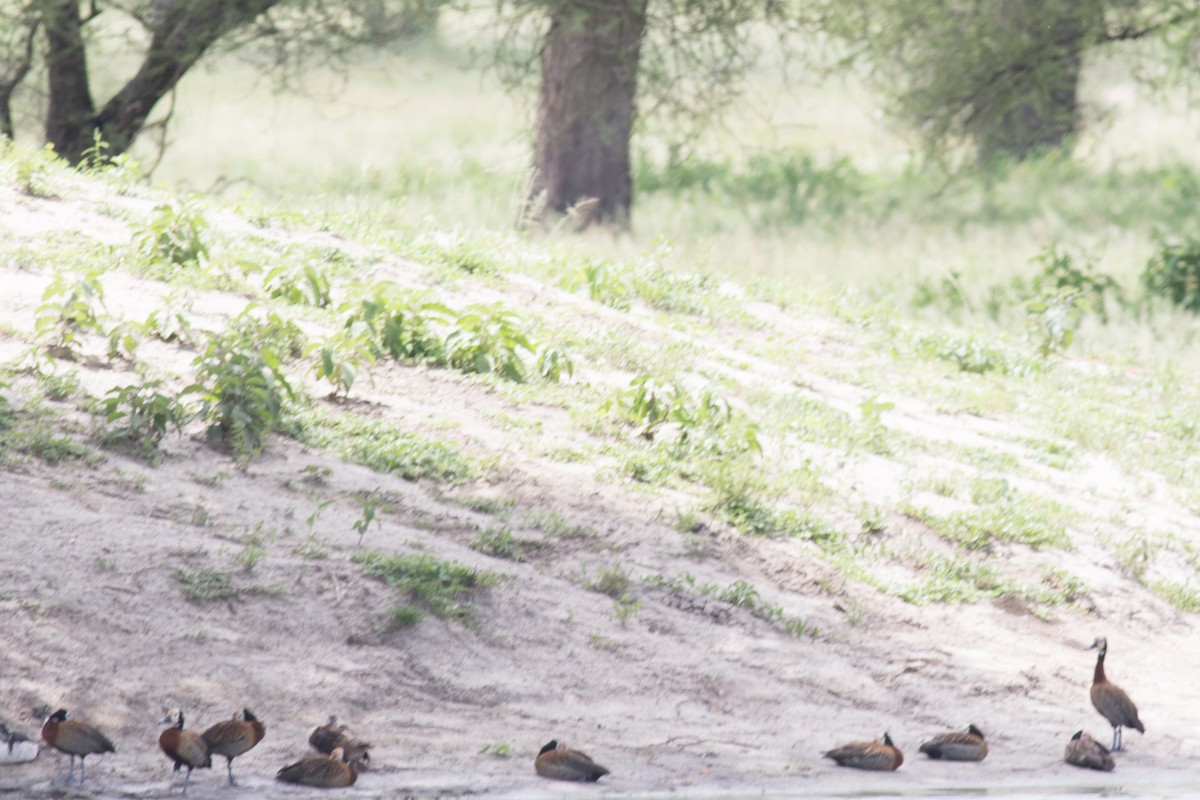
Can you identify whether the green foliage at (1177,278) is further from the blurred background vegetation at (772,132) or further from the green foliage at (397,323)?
the green foliage at (397,323)

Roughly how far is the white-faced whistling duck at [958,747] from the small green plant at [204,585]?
2568 millimetres

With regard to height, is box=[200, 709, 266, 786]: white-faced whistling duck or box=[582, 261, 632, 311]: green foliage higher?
box=[582, 261, 632, 311]: green foliage

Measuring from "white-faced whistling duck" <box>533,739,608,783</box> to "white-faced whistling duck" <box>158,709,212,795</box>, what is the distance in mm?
1016

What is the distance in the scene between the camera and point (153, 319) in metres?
7.86

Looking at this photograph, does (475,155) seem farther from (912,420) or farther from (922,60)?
(912,420)

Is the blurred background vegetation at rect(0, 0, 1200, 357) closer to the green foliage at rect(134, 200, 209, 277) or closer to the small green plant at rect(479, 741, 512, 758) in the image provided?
the green foliage at rect(134, 200, 209, 277)

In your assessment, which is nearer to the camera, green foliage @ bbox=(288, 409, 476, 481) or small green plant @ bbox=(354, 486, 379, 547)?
small green plant @ bbox=(354, 486, 379, 547)

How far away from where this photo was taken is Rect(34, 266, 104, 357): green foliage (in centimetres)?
750

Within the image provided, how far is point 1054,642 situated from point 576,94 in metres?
9.18

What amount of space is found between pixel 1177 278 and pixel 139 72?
8873 millimetres

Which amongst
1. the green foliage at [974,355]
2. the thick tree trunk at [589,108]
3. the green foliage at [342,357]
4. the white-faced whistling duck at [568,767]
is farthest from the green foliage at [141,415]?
the thick tree trunk at [589,108]

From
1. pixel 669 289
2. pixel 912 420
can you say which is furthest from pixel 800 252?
pixel 912 420

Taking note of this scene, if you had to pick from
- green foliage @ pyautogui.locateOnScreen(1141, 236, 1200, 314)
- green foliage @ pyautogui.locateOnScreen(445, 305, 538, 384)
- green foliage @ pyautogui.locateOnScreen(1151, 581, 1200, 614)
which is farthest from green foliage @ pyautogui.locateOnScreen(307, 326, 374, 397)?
green foliage @ pyautogui.locateOnScreen(1141, 236, 1200, 314)

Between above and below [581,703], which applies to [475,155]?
above
